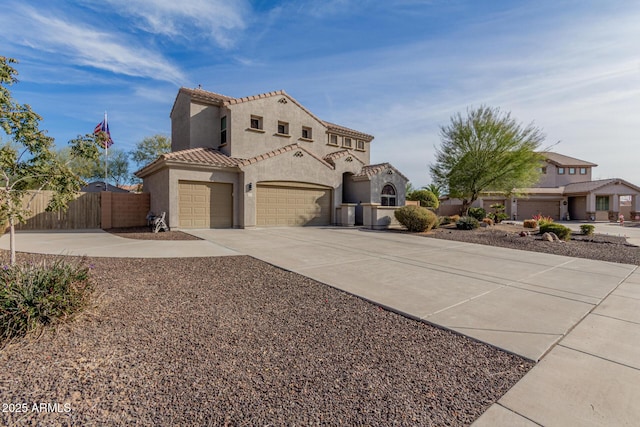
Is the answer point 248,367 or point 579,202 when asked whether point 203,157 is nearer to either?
point 248,367

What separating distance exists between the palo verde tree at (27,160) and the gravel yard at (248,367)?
2.40 m

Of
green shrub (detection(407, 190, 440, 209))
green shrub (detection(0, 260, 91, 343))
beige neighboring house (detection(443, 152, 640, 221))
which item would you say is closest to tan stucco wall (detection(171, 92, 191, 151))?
green shrub (detection(0, 260, 91, 343))

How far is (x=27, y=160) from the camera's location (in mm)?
5230

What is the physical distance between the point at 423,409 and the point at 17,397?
10.2 ft

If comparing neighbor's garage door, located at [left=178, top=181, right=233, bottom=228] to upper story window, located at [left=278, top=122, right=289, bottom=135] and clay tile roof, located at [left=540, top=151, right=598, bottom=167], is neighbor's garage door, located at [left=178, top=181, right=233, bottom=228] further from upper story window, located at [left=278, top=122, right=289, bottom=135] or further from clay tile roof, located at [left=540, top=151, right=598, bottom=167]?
clay tile roof, located at [left=540, top=151, right=598, bottom=167]

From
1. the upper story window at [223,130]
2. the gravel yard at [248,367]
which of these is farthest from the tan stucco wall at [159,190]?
the gravel yard at [248,367]

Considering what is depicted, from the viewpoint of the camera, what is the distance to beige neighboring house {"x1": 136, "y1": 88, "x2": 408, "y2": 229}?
48.0 feet

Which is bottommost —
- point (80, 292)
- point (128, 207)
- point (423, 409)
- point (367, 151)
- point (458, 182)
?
point (423, 409)

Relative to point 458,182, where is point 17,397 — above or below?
below

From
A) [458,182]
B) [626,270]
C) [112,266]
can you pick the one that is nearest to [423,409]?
[112,266]

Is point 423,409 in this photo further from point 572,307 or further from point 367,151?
point 367,151

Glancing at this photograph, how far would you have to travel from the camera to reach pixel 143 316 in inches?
154

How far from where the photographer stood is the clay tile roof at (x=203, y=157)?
1389 cm

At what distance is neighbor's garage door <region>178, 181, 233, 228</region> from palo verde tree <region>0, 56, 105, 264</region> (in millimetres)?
8550
